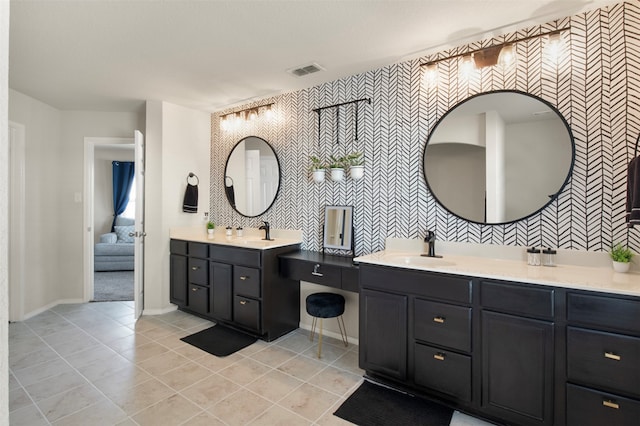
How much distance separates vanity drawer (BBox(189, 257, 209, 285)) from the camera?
342 centimetres

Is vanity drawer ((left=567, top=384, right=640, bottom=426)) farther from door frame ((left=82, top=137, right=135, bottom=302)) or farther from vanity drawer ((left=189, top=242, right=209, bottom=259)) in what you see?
door frame ((left=82, top=137, right=135, bottom=302))

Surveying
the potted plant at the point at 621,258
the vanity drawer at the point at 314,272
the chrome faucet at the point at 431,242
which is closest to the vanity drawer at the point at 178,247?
the vanity drawer at the point at 314,272

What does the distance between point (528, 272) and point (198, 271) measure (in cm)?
300

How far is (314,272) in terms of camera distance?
2.76 m

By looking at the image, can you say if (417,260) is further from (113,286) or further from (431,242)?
(113,286)

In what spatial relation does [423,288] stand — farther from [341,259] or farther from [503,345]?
[341,259]

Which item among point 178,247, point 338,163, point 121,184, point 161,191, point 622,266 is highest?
point 121,184

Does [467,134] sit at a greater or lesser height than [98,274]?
greater

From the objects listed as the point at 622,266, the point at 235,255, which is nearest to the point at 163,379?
the point at 235,255

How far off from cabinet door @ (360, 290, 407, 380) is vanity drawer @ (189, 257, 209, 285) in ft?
6.09

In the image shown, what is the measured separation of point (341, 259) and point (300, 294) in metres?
0.77

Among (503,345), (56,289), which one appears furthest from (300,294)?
(56,289)

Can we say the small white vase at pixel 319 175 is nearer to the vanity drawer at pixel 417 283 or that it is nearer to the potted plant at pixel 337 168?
the potted plant at pixel 337 168

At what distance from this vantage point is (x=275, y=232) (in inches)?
139
